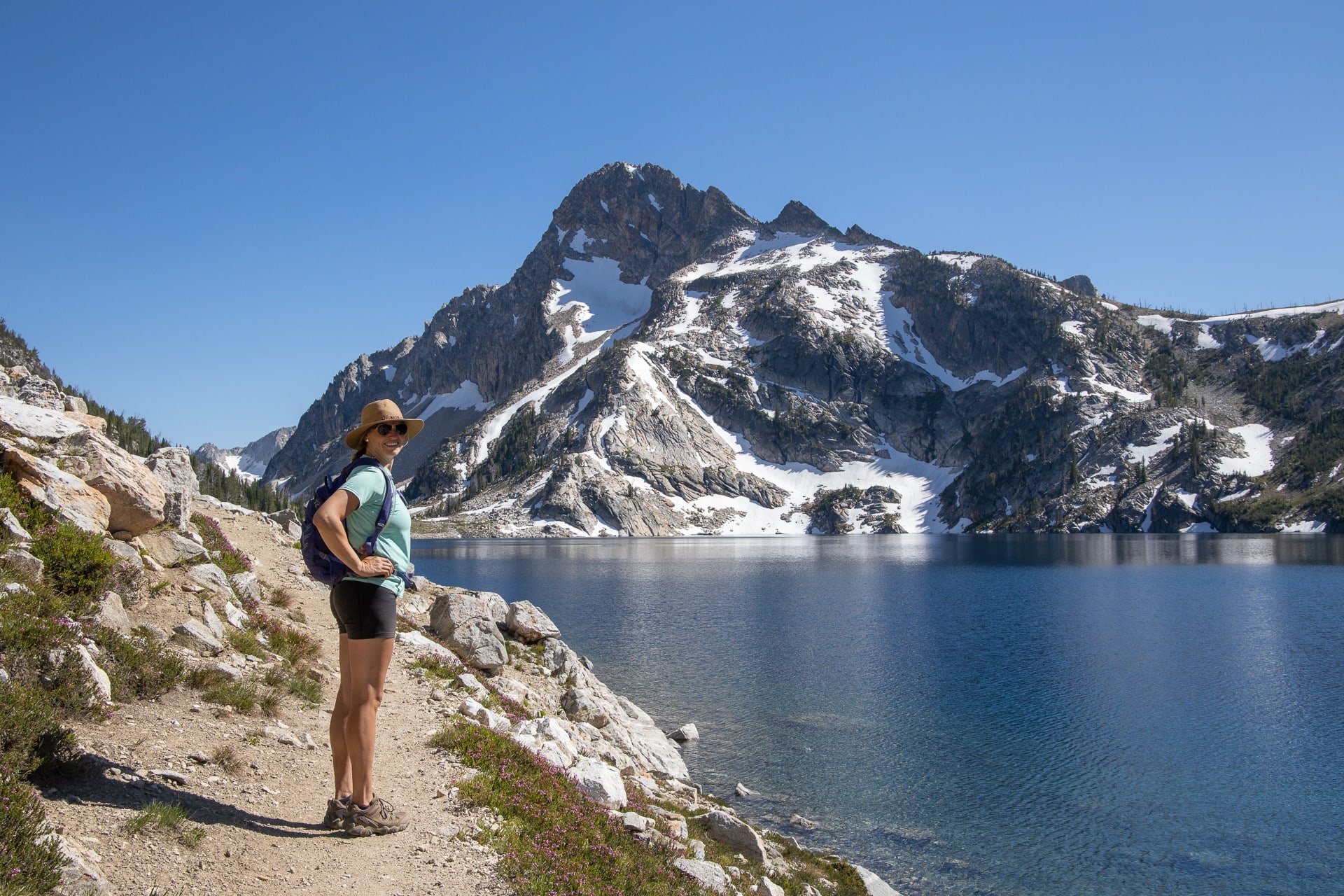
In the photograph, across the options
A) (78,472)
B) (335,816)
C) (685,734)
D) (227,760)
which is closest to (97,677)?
(227,760)

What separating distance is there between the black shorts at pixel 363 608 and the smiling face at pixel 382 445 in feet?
4.56

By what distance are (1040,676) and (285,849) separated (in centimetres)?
3922

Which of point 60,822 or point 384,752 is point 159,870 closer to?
point 60,822

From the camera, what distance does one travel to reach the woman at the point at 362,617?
809 centimetres

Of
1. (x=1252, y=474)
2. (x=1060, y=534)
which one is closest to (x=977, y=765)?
(x=1060, y=534)

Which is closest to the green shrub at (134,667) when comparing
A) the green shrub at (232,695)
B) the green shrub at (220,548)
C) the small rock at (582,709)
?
the green shrub at (232,695)

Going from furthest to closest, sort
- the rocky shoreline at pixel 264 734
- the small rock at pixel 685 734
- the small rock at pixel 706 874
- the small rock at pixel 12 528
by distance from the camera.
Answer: the small rock at pixel 685 734 → the small rock at pixel 12 528 → the small rock at pixel 706 874 → the rocky shoreline at pixel 264 734

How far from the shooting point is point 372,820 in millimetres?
8484

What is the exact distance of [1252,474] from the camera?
652 ft

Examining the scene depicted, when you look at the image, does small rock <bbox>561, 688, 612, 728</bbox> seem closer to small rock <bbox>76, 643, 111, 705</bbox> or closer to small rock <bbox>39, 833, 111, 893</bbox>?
small rock <bbox>76, 643, 111, 705</bbox>

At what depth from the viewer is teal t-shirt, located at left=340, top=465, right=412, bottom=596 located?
8258mm

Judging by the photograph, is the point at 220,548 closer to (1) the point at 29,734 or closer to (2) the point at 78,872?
(1) the point at 29,734

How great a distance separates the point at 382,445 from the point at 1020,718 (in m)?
31.6

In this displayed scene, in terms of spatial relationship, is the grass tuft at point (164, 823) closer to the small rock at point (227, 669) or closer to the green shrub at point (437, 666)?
the small rock at point (227, 669)
